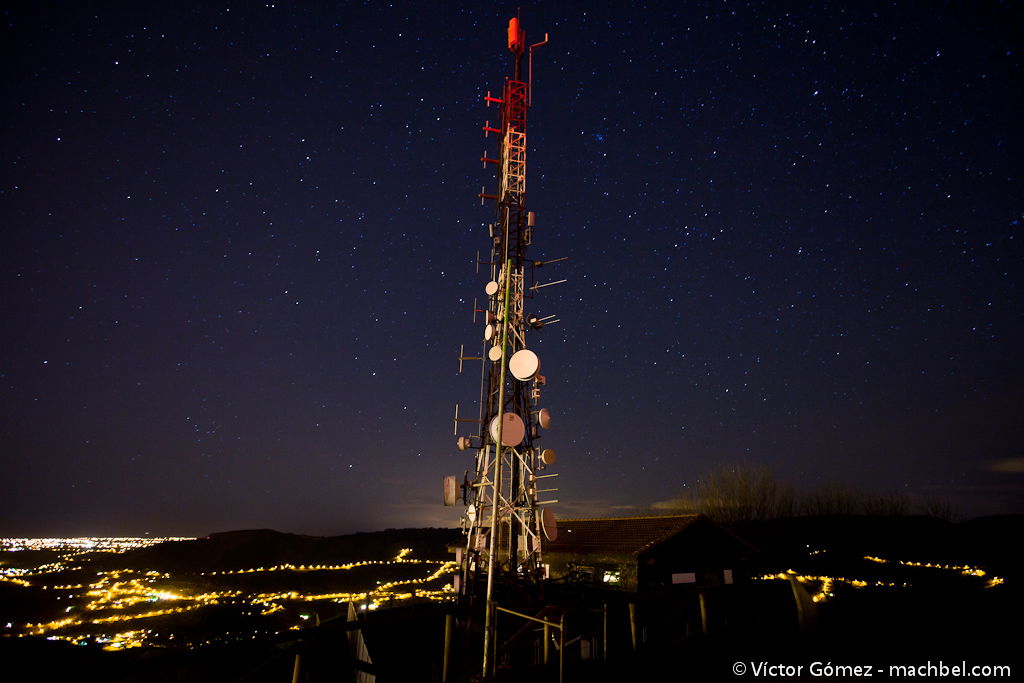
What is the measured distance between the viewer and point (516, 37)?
44.3 feet

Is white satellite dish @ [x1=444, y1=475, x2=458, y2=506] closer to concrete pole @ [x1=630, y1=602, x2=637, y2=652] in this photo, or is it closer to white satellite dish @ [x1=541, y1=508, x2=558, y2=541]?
white satellite dish @ [x1=541, y1=508, x2=558, y2=541]

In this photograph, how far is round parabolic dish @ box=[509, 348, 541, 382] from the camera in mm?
9602

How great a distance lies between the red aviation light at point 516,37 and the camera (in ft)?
44.3

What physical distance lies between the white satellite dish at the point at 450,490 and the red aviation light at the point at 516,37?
1118 cm

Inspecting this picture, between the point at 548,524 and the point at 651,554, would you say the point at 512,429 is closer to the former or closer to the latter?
the point at 548,524

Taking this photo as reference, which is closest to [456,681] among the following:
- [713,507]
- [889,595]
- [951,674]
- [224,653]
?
[224,653]

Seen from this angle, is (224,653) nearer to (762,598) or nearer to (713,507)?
(762,598)

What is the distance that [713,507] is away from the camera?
52438 mm

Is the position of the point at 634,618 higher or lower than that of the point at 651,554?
higher

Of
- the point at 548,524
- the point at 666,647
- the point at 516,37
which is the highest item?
the point at 516,37

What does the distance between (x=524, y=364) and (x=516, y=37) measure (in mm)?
9272

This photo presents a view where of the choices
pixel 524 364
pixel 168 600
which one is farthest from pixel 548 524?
pixel 168 600

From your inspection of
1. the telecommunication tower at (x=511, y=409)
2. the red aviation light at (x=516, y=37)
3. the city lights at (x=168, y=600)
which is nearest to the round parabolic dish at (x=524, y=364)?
the telecommunication tower at (x=511, y=409)

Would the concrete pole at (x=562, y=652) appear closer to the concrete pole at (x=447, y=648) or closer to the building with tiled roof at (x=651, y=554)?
the concrete pole at (x=447, y=648)
